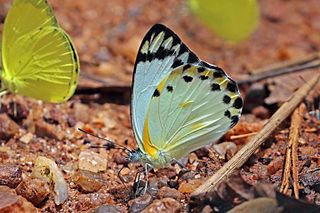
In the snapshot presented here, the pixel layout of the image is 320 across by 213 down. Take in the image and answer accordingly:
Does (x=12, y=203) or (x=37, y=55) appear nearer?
(x=12, y=203)

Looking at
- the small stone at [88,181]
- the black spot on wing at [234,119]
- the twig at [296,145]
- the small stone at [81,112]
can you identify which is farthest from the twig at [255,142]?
the small stone at [81,112]

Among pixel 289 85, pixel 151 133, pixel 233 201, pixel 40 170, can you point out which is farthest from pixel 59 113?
pixel 233 201

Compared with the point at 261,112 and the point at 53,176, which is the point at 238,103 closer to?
the point at 53,176

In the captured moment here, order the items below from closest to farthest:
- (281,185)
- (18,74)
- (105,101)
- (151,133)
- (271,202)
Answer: (271,202), (281,185), (151,133), (18,74), (105,101)

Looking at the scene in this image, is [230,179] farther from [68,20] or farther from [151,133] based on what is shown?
[68,20]

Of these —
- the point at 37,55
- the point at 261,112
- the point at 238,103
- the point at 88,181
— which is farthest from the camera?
the point at 261,112

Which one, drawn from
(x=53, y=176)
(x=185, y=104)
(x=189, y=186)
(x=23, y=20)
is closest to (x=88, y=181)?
(x=53, y=176)

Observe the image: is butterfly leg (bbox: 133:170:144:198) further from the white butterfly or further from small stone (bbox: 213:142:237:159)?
small stone (bbox: 213:142:237:159)

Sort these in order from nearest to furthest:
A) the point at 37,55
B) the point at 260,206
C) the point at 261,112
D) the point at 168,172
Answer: the point at 260,206 → the point at 168,172 → the point at 37,55 → the point at 261,112
